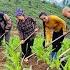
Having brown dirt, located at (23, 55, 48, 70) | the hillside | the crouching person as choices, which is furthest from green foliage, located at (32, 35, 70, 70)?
the hillside

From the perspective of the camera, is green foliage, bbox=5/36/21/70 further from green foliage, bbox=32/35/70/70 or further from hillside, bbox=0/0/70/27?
hillside, bbox=0/0/70/27

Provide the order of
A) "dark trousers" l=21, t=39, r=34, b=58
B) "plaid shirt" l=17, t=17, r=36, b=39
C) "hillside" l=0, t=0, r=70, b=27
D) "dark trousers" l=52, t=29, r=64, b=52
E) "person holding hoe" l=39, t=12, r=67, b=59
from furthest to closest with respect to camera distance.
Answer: "hillside" l=0, t=0, r=70, b=27 → "dark trousers" l=21, t=39, r=34, b=58 → "plaid shirt" l=17, t=17, r=36, b=39 → "dark trousers" l=52, t=29, r=64, b=52 → "person holding hoe" l=39, t=12, r=67, b=59

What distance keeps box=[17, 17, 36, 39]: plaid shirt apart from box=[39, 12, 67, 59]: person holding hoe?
37 centimetres

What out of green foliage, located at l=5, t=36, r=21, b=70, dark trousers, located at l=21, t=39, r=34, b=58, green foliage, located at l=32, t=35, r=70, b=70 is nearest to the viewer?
green foliage, located at l=5, t=36, r=21, b=70

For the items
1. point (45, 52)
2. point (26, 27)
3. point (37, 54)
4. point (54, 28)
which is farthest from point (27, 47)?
point (54, 28)

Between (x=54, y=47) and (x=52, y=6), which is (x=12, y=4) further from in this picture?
(x=54, y=47)

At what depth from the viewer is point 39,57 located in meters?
8.19

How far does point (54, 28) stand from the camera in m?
7.62

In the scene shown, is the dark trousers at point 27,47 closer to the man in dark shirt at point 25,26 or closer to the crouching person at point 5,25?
the man in dark shirt at point 25,26

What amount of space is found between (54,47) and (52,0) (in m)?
17.1

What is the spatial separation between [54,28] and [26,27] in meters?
0.67

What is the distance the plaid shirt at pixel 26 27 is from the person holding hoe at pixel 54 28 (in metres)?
0.37

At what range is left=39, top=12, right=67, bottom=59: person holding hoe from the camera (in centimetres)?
745

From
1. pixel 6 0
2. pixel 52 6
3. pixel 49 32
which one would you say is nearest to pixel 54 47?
pixel 49 32
